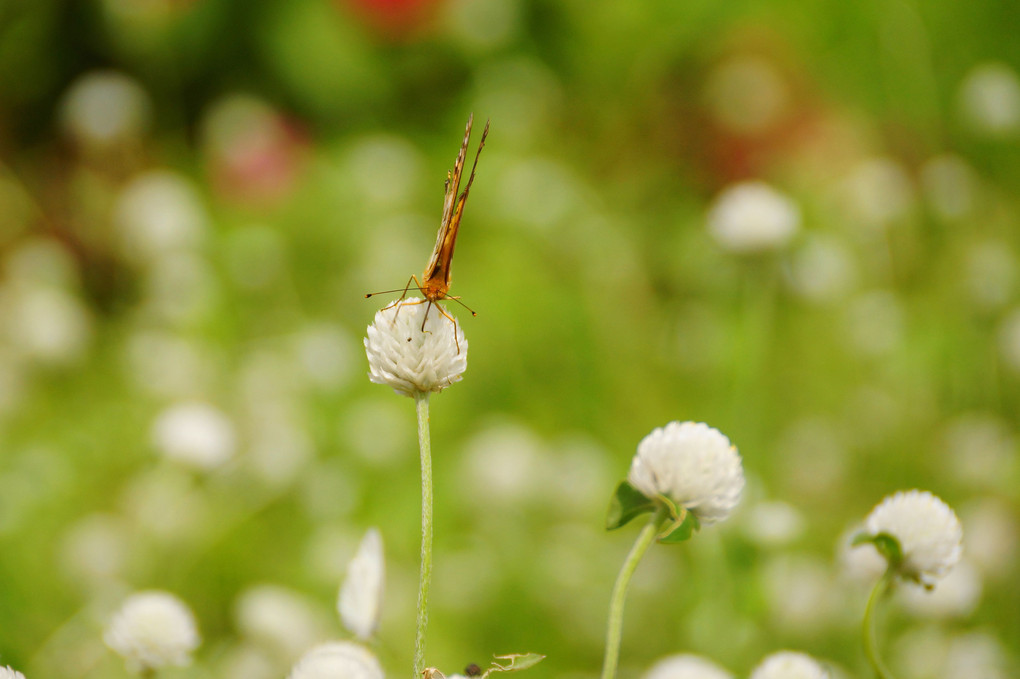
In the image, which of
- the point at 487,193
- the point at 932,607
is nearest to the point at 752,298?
the point at 932,607

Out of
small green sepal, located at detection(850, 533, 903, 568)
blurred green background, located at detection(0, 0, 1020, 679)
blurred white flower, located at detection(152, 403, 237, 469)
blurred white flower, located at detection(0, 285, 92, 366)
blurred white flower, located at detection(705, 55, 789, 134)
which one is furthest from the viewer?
blurred white flower, located at detection(705, 55, 789, 134)

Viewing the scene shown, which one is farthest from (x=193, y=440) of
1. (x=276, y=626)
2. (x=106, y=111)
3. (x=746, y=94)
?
(x=746, y=94)

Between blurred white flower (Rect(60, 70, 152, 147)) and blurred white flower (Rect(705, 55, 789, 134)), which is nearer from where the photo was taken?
blurred white flower (Rect(60, 70, 152, 147))

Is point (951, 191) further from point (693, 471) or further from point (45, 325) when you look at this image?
point (45, 325)

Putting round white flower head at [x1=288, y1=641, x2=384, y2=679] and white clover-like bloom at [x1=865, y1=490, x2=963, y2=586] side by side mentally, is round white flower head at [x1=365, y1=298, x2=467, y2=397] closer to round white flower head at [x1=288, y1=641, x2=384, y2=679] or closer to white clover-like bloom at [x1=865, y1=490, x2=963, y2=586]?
round white flower head at [x1=288, y1=641, x2=384, y2=679]

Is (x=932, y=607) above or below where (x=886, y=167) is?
below

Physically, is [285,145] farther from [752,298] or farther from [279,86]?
[752,298]

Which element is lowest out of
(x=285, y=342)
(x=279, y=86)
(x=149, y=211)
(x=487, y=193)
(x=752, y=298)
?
(x=752, y=298)

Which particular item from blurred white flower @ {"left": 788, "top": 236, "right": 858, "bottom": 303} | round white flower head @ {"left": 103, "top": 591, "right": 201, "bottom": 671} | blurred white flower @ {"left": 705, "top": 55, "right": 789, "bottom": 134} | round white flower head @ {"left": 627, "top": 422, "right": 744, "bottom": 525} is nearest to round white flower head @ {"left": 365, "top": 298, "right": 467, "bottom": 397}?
round white flower head @ {"left": 627, "top": 422, "right": 744, "bottom": 525}
